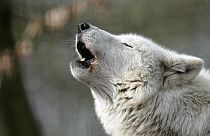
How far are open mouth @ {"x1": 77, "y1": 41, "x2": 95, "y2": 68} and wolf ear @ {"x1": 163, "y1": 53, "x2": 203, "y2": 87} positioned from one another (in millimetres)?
527

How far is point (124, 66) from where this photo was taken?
16.0 ft

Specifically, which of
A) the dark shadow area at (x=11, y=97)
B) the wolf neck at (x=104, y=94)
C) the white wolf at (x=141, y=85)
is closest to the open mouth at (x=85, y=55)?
the white wolf at (x=141, y=85)

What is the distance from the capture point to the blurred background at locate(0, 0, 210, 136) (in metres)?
7.40

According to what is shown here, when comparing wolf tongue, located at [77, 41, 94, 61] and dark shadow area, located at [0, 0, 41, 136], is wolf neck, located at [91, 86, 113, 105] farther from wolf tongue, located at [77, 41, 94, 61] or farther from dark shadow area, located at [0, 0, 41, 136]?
dark shadow area, located at [0, 0, 41, 136]

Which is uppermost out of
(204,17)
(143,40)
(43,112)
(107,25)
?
(143,40)

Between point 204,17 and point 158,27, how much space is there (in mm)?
645

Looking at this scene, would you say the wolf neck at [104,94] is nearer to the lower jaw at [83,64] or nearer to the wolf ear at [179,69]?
the lower jaw at [83,64]

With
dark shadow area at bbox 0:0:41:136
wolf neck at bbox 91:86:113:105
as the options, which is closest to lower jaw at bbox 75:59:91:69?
wolf neck at bbox 91:86:113:105

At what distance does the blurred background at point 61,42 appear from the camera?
7402mm

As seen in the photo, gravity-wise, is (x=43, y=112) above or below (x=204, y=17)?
below

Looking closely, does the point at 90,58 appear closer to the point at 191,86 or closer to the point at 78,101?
the point at 191,86

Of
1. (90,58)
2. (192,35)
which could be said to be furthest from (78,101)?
(90,58)

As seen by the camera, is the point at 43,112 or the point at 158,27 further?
the point at 43,112

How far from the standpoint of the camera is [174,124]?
181 inches
